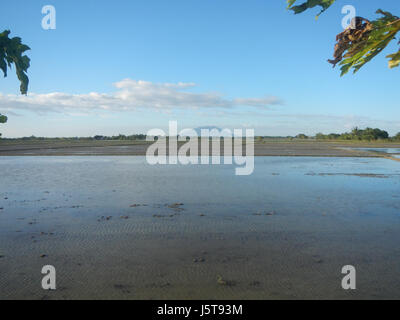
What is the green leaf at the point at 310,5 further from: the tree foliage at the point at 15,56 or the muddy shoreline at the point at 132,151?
the muddy shoreline at the point at 132,151

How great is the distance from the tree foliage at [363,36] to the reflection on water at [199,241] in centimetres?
297

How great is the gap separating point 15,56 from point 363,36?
2.52 meters

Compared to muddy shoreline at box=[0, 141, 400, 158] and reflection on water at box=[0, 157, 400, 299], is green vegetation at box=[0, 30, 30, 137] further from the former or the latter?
muddy shoreline at box=[0, 141, 400, 158]

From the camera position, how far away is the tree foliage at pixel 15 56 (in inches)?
84.8

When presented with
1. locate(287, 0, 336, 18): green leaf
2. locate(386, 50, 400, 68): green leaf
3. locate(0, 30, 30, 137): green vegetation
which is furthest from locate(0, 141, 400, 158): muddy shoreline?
locate(386, 50, 400, 68): green leaf

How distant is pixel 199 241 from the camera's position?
605 centimetres

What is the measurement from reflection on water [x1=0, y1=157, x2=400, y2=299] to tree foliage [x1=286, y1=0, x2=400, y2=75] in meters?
2.97

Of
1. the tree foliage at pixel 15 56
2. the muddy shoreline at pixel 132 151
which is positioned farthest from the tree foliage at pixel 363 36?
the muddy shoreline at pixel 132 151

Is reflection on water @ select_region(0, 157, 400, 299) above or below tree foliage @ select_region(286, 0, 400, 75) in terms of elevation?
below

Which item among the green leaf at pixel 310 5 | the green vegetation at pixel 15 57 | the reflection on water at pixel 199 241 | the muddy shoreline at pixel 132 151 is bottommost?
the reflection on water at pixel 199 241

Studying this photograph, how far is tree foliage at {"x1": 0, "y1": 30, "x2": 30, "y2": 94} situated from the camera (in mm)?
2154

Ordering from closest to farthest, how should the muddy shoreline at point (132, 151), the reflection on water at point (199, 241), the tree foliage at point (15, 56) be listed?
the tree foliage at point (15, 56)
the reflection on water at point (199, 241)
the muddy shoreline at point (132, 151)

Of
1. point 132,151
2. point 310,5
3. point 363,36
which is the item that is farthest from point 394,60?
point 132,151

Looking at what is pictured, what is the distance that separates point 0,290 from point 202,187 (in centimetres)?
867
